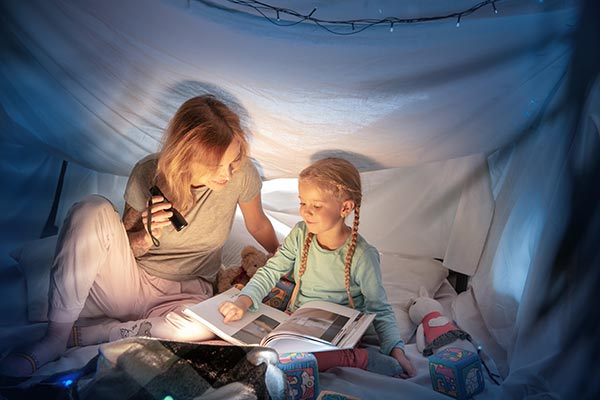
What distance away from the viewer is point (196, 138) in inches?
51.2

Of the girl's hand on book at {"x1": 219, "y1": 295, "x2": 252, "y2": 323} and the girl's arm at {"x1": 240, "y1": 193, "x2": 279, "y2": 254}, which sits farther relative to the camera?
the girl's arm at {"x1": 240, "y1": 193, "x2": 279, "y2": 254}

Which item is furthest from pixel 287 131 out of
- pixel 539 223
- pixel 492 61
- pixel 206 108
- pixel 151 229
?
pixel 539 223

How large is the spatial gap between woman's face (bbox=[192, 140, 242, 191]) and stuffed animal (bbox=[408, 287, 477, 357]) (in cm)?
72

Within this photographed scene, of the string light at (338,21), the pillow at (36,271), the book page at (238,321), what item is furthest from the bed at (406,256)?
the string light at (338,21)

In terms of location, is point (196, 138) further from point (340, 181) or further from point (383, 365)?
point (383, 365)

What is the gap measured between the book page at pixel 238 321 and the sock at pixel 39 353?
298 mm

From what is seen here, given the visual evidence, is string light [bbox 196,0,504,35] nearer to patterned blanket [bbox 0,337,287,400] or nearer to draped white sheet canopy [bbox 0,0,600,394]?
draped white sheet canopy [bbox 0,0,600,394]

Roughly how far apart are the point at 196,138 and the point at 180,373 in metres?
0.59

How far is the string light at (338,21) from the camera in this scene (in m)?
1.22

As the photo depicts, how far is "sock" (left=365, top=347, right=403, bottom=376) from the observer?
4.15ft

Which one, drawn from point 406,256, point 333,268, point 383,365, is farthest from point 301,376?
point 406,256

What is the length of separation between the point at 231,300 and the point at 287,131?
497mm

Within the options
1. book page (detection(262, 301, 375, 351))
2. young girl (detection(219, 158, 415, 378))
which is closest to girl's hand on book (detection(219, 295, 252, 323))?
young girl (detection(219, 158, 415, 378))

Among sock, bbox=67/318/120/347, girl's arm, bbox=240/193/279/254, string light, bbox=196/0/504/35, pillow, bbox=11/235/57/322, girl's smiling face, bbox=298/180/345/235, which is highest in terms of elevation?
string light, bbox=196/0/504/35
